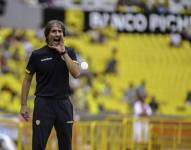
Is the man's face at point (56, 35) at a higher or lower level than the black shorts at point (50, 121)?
higher

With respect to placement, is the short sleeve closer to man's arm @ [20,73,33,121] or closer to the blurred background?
man's arm @ [20,73,33,121]

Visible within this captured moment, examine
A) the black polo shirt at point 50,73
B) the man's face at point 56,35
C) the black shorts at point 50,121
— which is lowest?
the black shorts at point 50,121

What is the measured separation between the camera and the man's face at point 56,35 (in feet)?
22.9

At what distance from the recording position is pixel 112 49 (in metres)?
25.0

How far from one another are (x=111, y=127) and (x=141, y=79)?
12.4 metres

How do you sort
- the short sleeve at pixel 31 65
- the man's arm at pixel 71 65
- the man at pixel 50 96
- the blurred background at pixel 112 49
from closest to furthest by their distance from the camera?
the man's arm at pixel 71 65 < the man at pixel 50 96 < the short sleeve at pixel 31 65 < the blurred background at pixel 112 49

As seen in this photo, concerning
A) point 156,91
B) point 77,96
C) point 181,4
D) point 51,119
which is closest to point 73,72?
point 51,119

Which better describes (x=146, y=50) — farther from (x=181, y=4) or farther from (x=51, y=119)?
(x=51, y=119)

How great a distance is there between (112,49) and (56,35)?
18.1m

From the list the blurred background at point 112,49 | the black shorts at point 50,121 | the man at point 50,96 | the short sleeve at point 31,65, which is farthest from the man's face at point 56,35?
the blurred background at point 112,49

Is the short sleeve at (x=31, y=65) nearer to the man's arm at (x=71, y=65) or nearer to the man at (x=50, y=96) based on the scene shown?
the man at (x=50, y=96)

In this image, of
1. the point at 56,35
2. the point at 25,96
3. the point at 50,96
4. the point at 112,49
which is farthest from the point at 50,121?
the point at 112,49

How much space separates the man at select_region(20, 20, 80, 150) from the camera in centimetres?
711

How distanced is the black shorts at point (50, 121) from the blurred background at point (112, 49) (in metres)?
13.0
